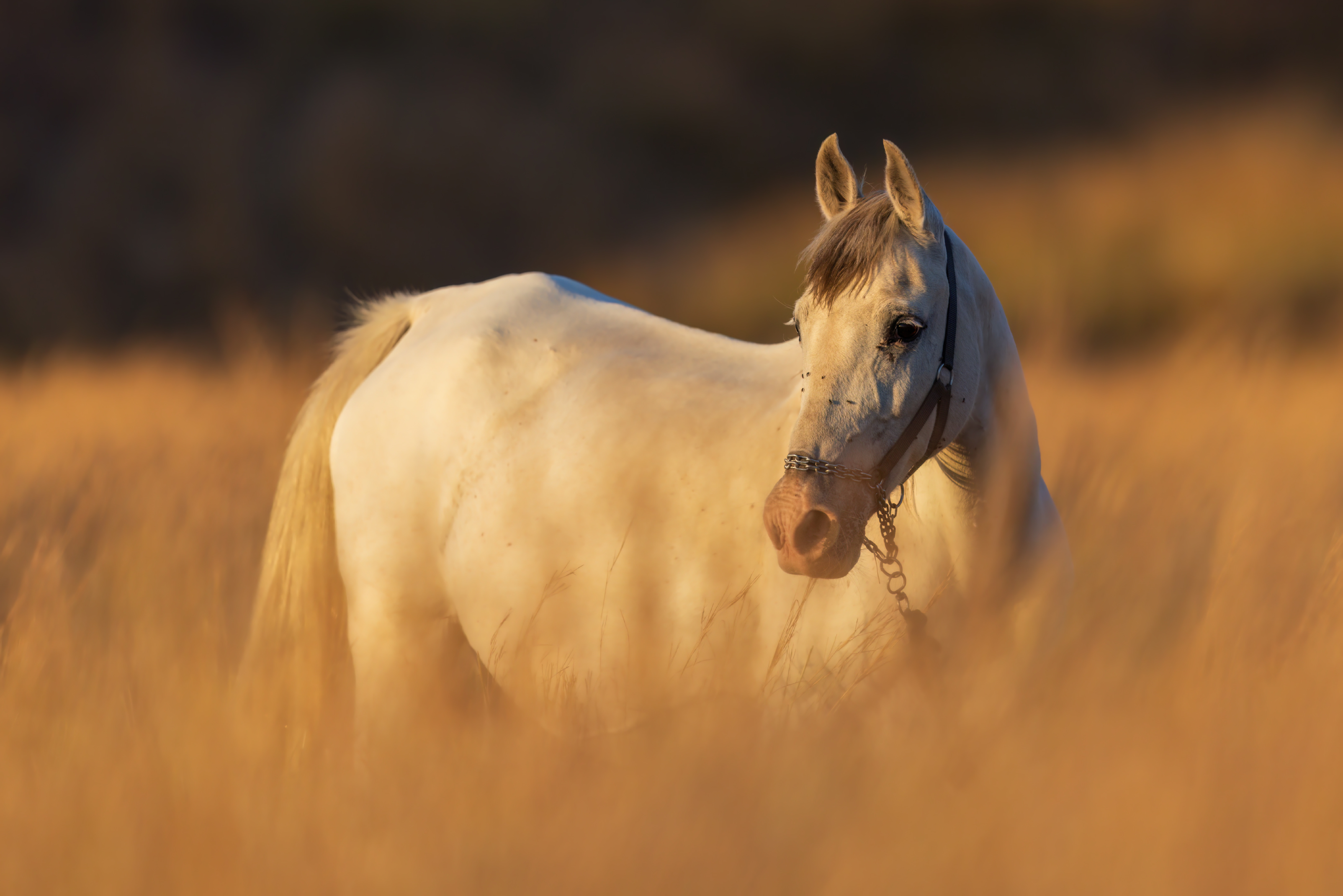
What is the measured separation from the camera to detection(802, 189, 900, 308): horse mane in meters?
1.57

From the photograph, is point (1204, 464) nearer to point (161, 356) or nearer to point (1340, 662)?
point (1340, 662)

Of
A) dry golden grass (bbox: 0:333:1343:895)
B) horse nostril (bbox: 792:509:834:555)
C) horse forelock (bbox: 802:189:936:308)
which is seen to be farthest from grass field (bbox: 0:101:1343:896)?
horse forelock (bbox: 802:189:936:308)

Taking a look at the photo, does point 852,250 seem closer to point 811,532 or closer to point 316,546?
point 811,532

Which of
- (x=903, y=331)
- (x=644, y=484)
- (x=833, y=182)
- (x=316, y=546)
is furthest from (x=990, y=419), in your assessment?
(x=316, y=546)

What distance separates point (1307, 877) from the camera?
1.06 m

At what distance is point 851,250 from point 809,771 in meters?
0.82

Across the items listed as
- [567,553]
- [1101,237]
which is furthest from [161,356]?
[1101,237]

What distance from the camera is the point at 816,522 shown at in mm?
1476

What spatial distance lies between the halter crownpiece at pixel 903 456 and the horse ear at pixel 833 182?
211mm

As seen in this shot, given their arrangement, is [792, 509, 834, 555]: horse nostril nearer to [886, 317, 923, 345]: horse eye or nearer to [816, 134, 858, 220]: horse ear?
[886, 317, 923, 345]: horse eye

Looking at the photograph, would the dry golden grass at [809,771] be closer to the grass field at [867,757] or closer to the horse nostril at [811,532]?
the grass field at [867,757]

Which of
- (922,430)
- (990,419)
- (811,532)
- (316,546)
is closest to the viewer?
(811,532)

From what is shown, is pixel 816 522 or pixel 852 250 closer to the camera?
pixel 816 522

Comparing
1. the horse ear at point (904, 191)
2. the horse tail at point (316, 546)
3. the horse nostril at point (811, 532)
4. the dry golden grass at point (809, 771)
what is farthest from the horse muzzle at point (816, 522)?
the horse tail at point (316, 546)
